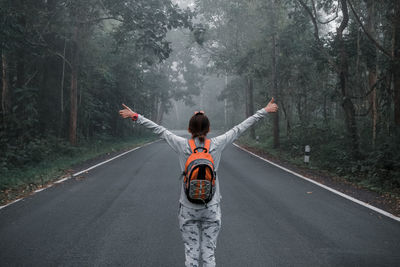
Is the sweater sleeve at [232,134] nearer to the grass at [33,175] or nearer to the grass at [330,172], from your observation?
the grass at [33,175]

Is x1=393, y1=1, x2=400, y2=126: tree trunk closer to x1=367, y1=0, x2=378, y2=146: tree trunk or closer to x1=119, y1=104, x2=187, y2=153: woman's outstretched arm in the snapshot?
x1=367, y1=0, x2=378, y2=146: tree trunk

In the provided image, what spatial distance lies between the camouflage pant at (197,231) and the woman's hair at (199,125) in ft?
2.34

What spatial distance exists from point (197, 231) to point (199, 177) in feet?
1.99

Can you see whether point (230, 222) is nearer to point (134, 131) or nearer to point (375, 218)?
point (375, 218)

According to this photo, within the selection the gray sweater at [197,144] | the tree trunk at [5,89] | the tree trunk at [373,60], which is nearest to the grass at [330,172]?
the tree trunk at [373,60]

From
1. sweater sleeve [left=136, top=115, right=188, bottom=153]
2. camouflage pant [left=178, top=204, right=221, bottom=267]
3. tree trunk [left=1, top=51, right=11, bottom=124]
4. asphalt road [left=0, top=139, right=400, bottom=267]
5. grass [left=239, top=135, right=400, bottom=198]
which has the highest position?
tree trunk [left=1, top=51, right=11, bottom=124]

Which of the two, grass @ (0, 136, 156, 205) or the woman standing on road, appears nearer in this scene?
the woman standing on road

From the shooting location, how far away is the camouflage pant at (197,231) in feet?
11.9

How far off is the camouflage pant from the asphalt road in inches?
43.4

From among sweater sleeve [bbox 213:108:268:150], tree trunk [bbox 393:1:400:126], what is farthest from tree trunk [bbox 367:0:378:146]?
sweater sleeve [bbox 213:108:268:150]

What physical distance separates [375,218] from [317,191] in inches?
108

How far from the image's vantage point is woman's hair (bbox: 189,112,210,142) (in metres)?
3.50

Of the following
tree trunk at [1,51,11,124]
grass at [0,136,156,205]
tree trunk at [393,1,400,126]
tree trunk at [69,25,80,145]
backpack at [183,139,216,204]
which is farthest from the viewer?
tree trunk at [69,25,80,145]

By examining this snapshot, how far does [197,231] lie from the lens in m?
3.68
